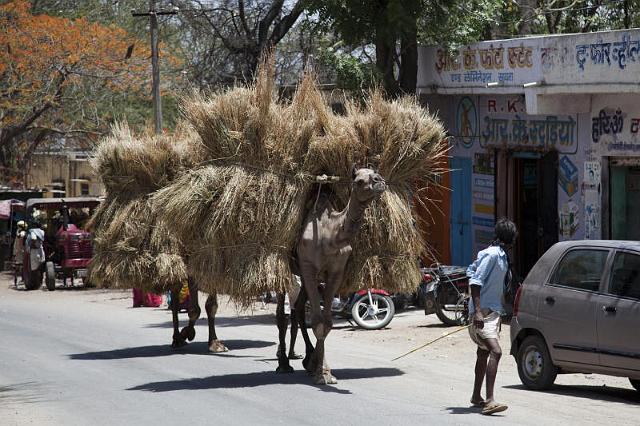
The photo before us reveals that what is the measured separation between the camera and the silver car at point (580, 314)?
1023 cm

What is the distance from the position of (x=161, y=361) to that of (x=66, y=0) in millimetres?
25794

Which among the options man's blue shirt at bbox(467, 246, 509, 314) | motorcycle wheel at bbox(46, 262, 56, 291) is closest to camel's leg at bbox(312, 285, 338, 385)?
man's blue shirt at bbox(467, 246, 509, 314)

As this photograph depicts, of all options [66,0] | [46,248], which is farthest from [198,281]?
[66,0]

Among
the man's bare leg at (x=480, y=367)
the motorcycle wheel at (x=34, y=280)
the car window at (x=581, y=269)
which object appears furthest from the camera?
the motorcycle wheel at (x=34, y=280)

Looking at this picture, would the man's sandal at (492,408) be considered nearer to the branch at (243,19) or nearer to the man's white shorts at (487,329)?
the man's white shorts at (487,329)

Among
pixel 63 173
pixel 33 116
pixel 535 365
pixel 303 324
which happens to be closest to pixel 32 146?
pixel 33 116

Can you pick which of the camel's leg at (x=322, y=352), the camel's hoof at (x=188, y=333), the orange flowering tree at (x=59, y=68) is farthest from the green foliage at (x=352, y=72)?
the orange flowering tree at (x=59, y=68)

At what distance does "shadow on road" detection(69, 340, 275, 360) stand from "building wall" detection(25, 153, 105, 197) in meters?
29.7

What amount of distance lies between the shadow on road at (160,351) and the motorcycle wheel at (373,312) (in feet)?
6.20

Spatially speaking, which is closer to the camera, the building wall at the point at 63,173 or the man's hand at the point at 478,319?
the man's hand at the point at 478,319

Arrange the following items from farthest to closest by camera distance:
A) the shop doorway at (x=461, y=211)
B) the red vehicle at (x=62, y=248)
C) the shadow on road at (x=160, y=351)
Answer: the red vehicle at (x=62, y=248) → the shop doorway at (x=461, y=211) → the shadow on road at (x=160, y=351)

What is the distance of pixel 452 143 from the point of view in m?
21.3

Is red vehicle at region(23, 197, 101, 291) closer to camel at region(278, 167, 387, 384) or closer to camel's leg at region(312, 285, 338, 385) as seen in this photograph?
camel at region(278, 167, 387, 384)

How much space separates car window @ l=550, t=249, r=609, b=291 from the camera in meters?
10.7
